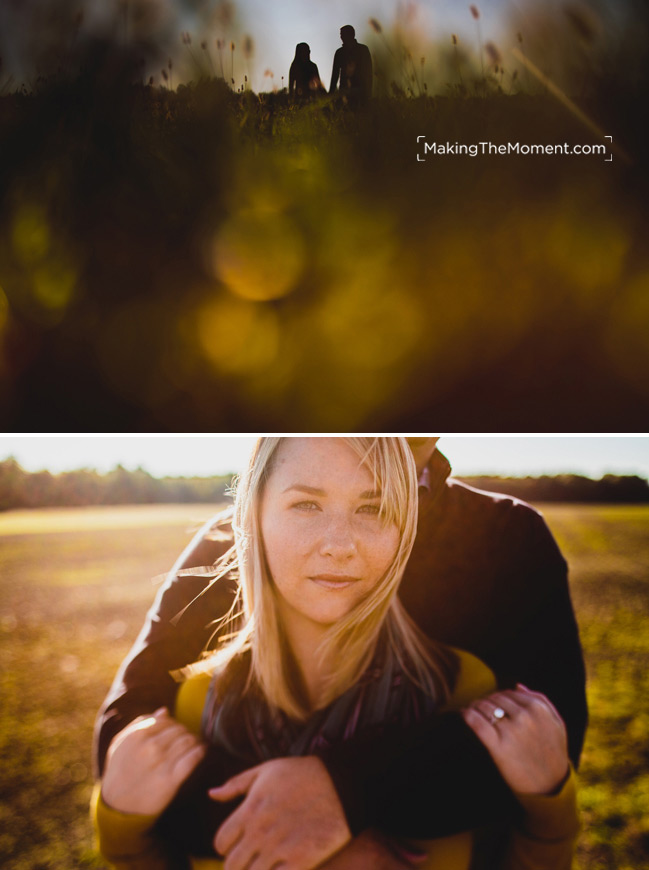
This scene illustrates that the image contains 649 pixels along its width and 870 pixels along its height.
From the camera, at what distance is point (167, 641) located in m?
1.43

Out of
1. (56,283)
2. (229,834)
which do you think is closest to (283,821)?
(229,834)

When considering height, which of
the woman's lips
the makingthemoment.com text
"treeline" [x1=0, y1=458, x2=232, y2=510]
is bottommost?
the woman's lips

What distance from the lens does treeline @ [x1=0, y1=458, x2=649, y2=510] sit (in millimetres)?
1527

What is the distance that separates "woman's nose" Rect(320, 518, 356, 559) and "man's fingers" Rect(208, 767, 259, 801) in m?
0.52

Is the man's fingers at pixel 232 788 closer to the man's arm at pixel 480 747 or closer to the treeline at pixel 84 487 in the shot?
the man's arm at pixel 480 747

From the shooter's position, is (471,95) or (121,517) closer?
(121,517)

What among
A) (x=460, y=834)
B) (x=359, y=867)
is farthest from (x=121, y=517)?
(x=460, y=834)

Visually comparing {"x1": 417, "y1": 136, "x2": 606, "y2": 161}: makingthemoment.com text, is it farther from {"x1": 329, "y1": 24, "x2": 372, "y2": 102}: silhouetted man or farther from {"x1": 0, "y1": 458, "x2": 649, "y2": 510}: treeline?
{"x1": 0, "y1": 458, "x2": 649, "y2": 510}: treeline

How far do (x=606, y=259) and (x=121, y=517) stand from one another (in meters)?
1.65

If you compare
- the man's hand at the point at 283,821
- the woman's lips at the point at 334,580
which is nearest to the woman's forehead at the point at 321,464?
the woman's lips at the point at 334,580

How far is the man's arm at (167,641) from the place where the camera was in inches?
54.6

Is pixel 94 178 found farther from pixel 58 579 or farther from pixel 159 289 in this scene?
pixel 58 579

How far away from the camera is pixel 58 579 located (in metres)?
1.60

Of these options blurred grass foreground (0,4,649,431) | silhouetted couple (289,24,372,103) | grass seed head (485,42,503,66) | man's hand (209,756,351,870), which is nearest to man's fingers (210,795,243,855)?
man's hand (209,756,351,870)
